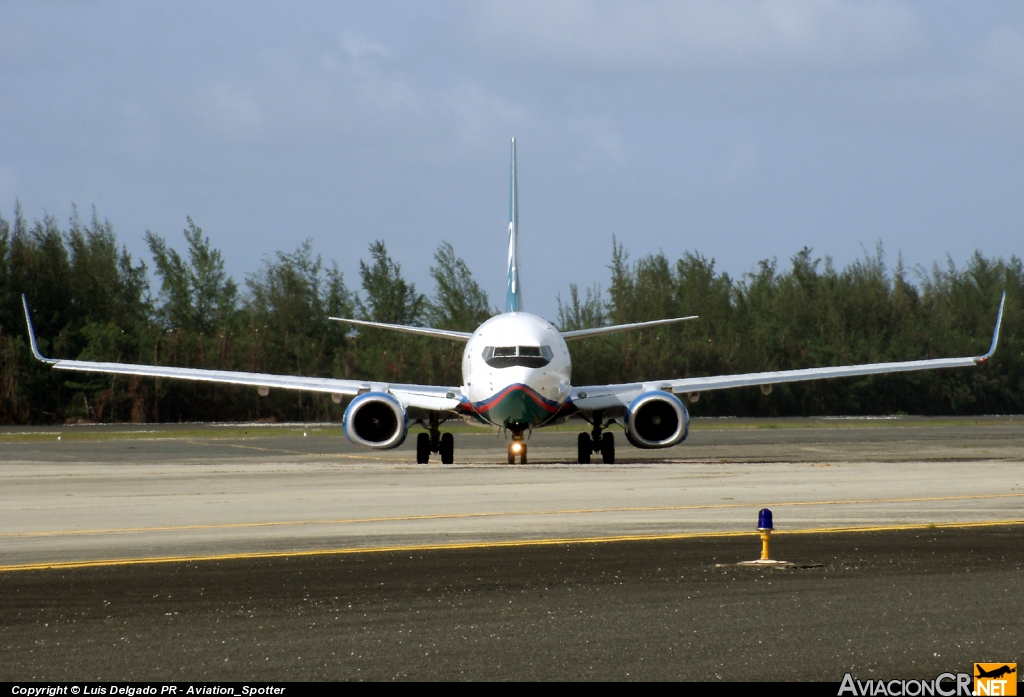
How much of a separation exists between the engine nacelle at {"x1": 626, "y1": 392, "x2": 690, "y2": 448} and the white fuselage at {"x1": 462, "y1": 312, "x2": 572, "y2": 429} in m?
1.72

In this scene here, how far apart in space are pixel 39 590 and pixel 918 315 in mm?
92365

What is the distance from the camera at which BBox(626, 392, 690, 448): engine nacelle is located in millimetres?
30266

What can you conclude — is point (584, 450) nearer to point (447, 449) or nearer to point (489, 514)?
point (447, 449)

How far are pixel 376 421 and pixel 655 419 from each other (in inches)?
259

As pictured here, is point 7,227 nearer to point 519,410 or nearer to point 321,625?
point 519,410

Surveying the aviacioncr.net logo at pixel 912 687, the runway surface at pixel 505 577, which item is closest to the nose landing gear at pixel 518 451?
the runway surface at pixel 505 577

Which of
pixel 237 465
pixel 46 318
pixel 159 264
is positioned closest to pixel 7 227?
pixel 46 318

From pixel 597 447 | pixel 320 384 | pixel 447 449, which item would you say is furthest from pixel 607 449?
pixel 320 384

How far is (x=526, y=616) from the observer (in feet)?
30.2

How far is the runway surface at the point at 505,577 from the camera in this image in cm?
775

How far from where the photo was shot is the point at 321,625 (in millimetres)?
8812

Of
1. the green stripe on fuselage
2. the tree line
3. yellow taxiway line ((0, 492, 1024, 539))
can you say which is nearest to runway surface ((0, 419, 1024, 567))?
yellow taxiway line ((0, 492, 1024, 539))

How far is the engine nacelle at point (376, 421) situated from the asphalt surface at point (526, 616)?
1697 centimetres

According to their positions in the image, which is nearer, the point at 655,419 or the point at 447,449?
the point at 447,449
